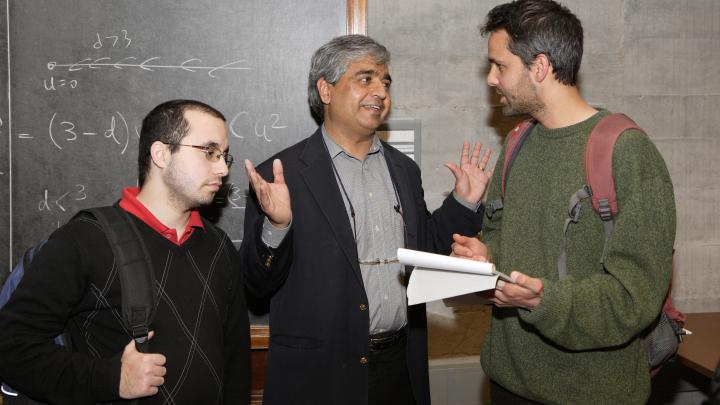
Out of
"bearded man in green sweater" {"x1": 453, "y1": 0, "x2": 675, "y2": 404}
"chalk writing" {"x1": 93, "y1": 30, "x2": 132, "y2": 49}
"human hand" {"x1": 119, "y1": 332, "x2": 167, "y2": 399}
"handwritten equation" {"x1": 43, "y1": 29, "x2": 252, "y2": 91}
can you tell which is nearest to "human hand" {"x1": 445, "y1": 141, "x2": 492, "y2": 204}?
"bearded man in green sweater" {"x1": 453, "y1": 0, "x2": 675, "y2": 404}

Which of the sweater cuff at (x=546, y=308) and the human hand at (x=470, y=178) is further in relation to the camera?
the human hand at (x=470, y=178)

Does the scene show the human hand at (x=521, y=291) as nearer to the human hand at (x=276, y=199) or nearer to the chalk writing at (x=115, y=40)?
the human hand at (x=276, y=199)

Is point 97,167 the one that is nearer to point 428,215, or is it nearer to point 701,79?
point 428,215

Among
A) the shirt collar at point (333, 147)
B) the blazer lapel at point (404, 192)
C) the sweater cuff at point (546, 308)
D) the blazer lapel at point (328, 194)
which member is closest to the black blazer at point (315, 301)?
the blazer lapel at point (328, 194)

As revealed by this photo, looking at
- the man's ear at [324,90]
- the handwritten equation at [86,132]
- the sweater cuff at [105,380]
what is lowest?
the sweater cuff at [105,380]

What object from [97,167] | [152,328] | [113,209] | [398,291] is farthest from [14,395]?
[398,291]

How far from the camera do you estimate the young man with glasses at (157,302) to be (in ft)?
5.41

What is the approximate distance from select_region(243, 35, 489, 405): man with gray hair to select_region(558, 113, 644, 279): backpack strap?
64 centimetres

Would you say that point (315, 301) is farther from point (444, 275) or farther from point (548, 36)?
point (548, 36)

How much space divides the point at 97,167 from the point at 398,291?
130cm

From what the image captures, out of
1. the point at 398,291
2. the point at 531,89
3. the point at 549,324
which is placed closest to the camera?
the point at 549,324

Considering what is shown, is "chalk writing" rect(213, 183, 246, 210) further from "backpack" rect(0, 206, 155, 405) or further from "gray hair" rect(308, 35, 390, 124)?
"backpack" rect(0, 206, 155, 405)

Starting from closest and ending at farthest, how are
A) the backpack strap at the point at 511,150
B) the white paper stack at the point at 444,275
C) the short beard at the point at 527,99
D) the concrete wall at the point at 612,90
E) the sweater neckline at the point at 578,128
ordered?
the white paper stack at the point at 444,275 < the sweater neckline at the point at 578,128 < the short beard at the point at 527,99 < the backpack strap at the point at 511,150 < the concrete wall at the point at 612,90

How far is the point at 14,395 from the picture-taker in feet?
5.98
